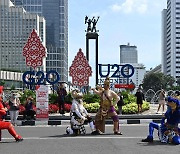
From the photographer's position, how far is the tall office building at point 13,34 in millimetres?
125375

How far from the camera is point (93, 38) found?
34438mm

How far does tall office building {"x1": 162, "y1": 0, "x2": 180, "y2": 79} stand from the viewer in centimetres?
14825

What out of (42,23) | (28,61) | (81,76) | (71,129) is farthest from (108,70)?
(42,23)

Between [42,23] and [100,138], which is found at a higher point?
[42,23]

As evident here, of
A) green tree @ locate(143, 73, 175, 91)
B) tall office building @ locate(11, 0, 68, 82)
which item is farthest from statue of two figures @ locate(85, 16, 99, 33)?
tall office building @ locate(11, 0, 68, 82)

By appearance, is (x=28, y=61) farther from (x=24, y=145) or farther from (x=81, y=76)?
(x=24, y=145)

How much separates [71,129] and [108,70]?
1576 centimetres

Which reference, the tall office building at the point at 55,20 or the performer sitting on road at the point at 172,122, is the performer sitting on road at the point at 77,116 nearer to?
the performer sitting on road at the point at 172,122

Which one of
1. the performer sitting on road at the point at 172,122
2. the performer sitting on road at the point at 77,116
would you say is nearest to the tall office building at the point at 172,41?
the performer sitting on road at the point at 77,116

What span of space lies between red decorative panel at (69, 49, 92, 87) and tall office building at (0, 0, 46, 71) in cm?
9840

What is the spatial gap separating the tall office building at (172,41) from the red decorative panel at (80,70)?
400 ft

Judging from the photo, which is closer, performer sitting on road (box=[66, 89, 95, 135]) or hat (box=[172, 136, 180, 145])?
hat (box=[172, 136, 180, 145])

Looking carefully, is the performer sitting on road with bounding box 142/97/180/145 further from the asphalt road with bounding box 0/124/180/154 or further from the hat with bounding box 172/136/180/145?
the asphalt road with bounding box 0/124/180/154

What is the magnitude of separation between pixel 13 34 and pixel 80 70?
104 meters
